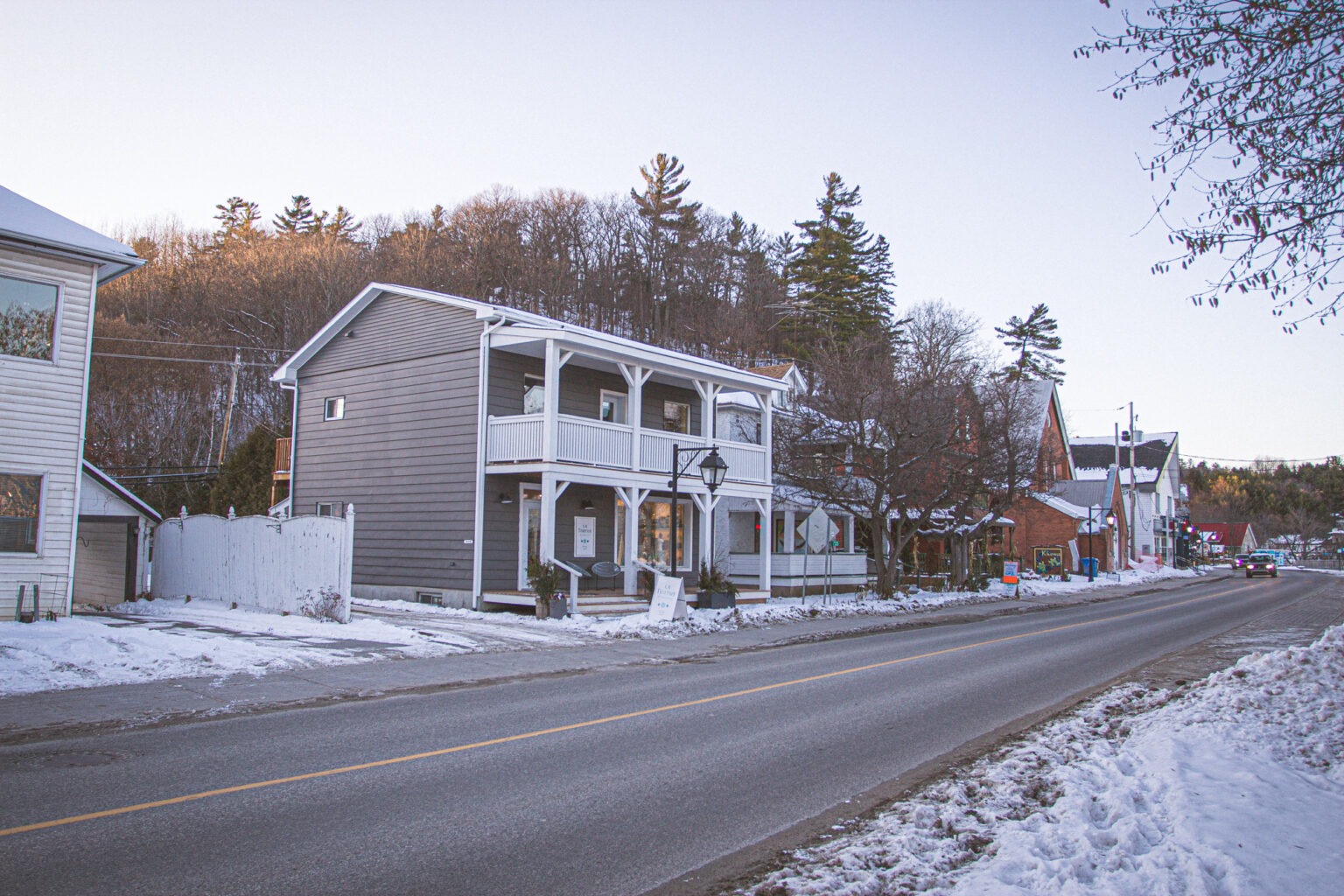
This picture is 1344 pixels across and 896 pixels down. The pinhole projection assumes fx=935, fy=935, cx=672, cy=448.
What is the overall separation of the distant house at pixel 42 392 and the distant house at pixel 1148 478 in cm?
6542

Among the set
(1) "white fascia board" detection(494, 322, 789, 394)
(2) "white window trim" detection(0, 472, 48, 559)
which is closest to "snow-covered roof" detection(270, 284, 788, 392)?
(1) "white fascia board" detection(494, 322, 789, 394)

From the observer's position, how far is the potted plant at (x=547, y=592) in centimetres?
1953

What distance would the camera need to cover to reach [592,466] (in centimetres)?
2150

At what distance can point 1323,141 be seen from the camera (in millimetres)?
7895

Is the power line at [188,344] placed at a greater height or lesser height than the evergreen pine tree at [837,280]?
lesser

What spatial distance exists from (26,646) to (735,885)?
1111 centimetres

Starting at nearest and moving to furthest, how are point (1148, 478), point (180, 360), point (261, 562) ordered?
point (261, 562), point (180, 360), point (1148, 478)

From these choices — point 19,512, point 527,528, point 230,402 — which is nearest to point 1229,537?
point 527,528

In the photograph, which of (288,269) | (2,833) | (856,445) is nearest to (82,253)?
(2,833)

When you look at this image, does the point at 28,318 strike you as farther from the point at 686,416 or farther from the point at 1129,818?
the point at 1129,818

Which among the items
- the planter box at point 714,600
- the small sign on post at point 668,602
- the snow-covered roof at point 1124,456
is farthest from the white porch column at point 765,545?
the snow-covered roof at point 1124,456

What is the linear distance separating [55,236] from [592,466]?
1103cm

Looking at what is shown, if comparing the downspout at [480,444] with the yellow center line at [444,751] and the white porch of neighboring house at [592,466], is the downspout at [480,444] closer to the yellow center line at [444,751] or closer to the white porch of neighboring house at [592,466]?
the white porch of neighboring house at [592,466]

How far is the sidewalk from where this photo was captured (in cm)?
895
